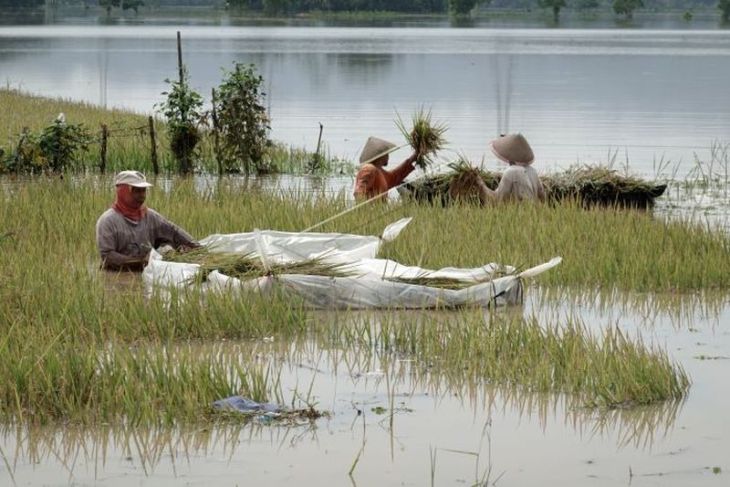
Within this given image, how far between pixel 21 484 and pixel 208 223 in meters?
5.48

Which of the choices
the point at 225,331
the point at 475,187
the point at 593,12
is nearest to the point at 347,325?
the point at 225,331

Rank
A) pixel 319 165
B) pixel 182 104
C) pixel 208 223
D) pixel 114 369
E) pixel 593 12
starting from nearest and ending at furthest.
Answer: pixel 114 369, pixel 208 223, pixel 182 104, pixel 319 165, pixel 593 12

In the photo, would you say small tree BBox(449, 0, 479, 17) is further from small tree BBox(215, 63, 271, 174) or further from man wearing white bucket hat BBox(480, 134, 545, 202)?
man wearing white bucket hat BBox(480, 134, 545, 202)

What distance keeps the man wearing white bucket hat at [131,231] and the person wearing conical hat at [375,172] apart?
2.25m

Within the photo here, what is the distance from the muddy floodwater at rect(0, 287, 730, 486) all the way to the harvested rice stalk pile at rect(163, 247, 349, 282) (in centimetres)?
140

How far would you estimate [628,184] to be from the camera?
494 inches

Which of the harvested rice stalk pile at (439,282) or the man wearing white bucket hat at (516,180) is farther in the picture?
the man wearing white bucket hat at (516,180)

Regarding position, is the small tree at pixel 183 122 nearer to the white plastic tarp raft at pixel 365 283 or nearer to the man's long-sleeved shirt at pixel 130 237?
the man's long-sleeved shirt at pixel 130 237

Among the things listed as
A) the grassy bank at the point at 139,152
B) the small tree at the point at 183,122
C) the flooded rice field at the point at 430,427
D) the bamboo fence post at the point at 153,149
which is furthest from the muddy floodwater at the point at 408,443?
the grassy bank at the point at 139,152

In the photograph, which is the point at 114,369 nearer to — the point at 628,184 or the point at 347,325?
the point at 347,325

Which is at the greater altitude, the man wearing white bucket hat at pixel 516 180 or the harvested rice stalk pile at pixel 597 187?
the man wearing white bucket hat at pixel 516 180

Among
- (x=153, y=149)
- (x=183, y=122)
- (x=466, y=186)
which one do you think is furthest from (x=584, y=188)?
(x=153, y=149)

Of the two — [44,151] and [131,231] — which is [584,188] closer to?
[131,231]

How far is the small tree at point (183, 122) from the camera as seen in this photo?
14930mm
